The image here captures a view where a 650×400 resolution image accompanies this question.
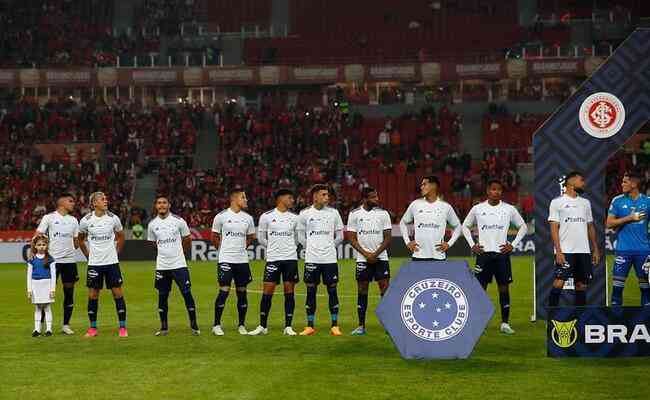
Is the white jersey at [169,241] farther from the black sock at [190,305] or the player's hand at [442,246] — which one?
the player's hand at [442,246]

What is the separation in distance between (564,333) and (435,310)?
1.68 meters

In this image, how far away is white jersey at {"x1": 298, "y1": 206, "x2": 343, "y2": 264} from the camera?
15172 mm

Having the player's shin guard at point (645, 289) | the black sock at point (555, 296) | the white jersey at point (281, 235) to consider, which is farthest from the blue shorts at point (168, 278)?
the player's shin guard at point (645, 289)

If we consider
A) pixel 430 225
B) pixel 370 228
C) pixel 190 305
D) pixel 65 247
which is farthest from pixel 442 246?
pixel 65 247

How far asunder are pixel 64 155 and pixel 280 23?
54.0 ft

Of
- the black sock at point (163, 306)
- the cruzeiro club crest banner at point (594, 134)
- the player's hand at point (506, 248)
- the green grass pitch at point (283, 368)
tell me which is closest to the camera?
the green grass pitch at point (283, 368)

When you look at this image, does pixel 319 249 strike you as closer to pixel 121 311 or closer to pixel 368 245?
pixel 368 245

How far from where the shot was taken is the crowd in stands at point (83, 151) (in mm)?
41344

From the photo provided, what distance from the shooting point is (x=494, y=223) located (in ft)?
49.8

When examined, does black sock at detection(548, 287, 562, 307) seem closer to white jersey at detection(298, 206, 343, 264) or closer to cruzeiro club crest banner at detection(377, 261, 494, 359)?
cruzeiro club crest banner at detection(377, 261, 494, 359)

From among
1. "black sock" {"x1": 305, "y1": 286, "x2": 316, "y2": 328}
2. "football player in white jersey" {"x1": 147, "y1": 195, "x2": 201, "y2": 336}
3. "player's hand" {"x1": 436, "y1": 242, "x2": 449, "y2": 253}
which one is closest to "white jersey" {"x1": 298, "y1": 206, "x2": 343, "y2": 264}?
"black sock" {"x1": 305, "y1": 286, "x2": 316, "y2": 328}

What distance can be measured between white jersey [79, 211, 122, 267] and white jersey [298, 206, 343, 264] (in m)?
3.05

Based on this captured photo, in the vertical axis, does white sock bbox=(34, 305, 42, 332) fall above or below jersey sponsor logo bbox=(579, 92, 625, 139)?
below

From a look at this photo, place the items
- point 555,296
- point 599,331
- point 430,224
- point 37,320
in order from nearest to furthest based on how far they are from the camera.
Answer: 1. point 599,331
2. point 430,224
3. point 555,296
4. point 37,320
